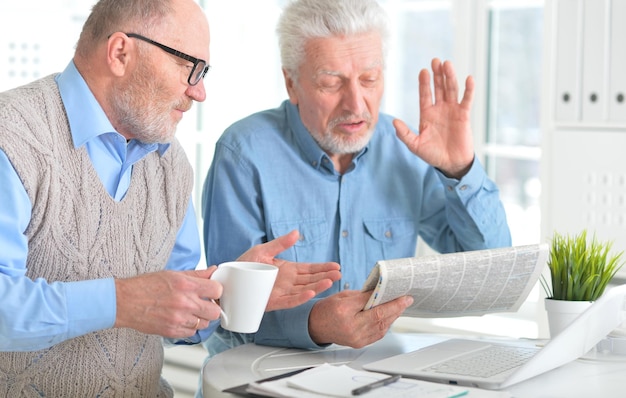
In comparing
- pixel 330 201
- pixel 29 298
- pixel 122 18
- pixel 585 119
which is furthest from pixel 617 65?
pixel 29 298

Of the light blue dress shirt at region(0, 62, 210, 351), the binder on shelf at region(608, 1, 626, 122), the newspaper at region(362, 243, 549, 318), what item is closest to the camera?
the light blue dress shirt at region(0, 62, 210, 351)

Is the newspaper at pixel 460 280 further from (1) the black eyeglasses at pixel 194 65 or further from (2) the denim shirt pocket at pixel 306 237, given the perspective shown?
(1) the black eyeglasses at pixel 194 65

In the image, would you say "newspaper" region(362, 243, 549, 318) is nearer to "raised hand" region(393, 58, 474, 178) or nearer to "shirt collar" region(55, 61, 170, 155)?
"raised hand" region(393, 58, 474, 178)

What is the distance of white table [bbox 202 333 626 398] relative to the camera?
148 cm

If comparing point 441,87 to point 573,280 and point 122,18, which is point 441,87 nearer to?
point 573,280

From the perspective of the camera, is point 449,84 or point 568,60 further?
point 568,60

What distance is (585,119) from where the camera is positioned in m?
2.62

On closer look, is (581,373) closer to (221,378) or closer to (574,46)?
(221,378)

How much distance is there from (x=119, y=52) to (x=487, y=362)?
86 cm

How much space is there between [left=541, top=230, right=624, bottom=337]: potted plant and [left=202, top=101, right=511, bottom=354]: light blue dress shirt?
0.37 metres

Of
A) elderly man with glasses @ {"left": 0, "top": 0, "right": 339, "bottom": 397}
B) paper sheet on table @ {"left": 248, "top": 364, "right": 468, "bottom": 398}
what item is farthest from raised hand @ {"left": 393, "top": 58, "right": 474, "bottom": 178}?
paper sheet on table @ {"left": 248, "top": 364, "right": 468, "bottom": 398}

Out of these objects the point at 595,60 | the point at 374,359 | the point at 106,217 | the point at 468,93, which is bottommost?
the point at 374,359

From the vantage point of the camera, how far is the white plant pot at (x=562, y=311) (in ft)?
5.65

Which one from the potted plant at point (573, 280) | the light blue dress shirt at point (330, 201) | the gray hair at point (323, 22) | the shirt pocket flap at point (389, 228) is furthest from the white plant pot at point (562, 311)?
the gray hair at point (323, 22)
